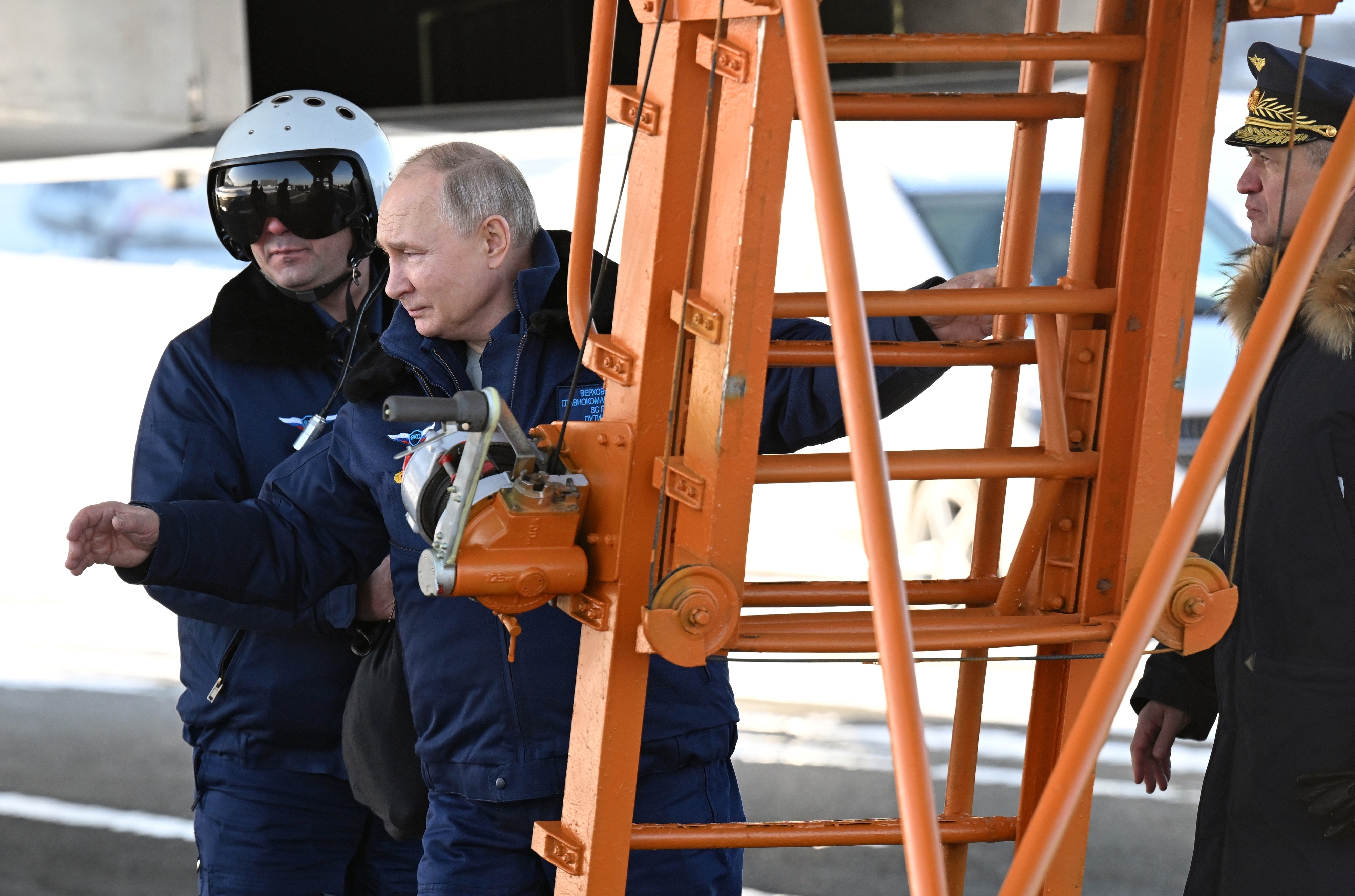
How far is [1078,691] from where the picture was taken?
182cm

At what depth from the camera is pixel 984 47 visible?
5.27ft

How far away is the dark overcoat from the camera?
92.3 inches

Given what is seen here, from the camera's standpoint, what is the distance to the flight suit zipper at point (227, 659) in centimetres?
293

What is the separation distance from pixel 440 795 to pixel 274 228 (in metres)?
1.41

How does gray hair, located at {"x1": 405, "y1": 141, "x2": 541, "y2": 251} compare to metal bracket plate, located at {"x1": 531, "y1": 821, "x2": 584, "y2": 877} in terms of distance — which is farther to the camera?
gray hair, located at {"x1": 405, "y1": 141, "x2": 541, "y2": 251}

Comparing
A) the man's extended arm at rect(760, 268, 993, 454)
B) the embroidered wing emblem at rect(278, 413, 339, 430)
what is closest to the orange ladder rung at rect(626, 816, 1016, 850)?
the man's extended arm at rect(760, 268, 993, 454)

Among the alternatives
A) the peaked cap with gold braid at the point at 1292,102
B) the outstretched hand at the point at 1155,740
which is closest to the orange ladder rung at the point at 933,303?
the peaked cap with gold braid at the point at 1292,102

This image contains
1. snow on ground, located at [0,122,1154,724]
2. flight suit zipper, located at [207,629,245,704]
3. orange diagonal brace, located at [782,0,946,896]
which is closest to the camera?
orange diagonal brace, located at [782,0,946,896]

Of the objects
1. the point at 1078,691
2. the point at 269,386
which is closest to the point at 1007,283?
the point at 1078,691

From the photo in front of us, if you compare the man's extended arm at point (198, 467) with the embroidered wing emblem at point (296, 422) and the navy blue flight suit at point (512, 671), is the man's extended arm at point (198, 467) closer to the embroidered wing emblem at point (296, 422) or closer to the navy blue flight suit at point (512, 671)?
the embroidered wing emblem at point (296, 422)

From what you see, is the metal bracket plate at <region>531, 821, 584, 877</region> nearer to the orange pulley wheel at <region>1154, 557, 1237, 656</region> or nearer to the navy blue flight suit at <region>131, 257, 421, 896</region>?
the orange pulley wheel at <region>1154, 557, 1237, 656</region>

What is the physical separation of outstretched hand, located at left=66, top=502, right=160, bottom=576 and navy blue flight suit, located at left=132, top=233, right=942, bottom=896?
0.03 metres

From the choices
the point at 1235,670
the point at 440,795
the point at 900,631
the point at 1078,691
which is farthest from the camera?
the point at 1235,670

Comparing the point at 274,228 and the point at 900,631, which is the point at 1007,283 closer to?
the point at 900,631
